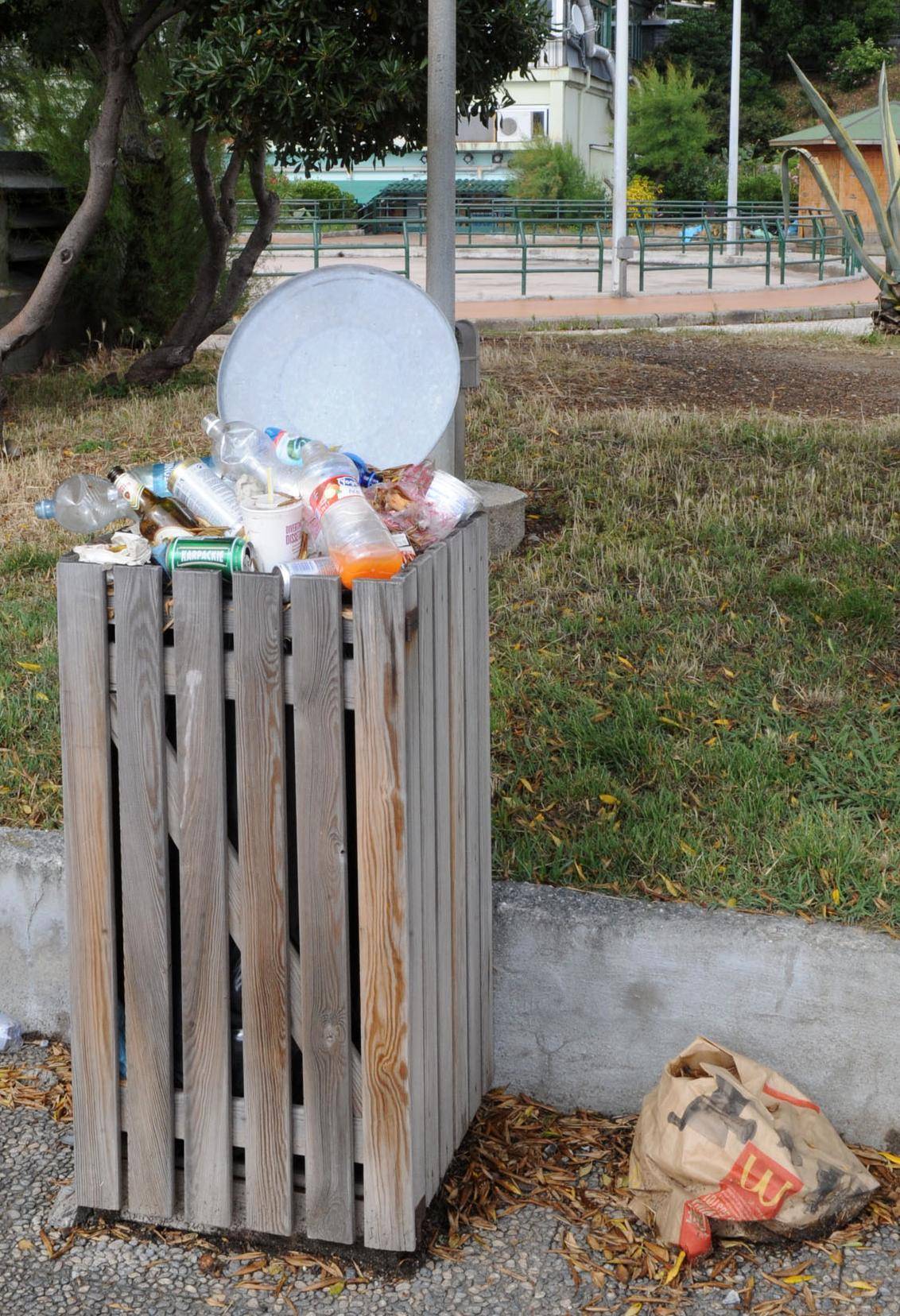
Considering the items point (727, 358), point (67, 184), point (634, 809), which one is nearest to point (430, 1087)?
point (634, 809)

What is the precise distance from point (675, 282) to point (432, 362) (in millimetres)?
20211

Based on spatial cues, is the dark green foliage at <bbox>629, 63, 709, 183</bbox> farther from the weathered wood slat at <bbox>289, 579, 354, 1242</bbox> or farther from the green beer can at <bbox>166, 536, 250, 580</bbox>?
the weathered wood slat at <bbox>289, 579, 354, 1242</bbox>

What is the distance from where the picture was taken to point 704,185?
4081cm

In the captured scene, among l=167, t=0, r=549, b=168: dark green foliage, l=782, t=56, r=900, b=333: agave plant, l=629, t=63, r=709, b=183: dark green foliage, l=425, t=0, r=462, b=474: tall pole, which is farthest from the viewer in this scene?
l=629, t=63, r=709, b=183: dark green foliage

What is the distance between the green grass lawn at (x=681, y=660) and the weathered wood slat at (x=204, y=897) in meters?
0.90

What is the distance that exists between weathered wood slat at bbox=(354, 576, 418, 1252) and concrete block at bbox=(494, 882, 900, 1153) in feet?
2.02

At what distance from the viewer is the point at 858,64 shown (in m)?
51.2

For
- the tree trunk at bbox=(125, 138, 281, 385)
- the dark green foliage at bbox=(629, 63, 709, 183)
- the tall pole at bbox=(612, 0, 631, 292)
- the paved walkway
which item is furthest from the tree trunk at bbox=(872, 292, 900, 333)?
the dark green foliage at bbox=(629, 63, 709, 183)

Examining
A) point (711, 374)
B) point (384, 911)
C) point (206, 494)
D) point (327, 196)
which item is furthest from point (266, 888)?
point (327, 196)

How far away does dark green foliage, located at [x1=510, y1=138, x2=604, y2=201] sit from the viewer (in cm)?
3678

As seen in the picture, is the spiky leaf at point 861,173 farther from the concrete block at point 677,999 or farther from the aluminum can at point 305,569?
the aluminum can at point 305,569

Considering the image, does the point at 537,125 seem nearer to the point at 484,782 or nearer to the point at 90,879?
the point at 484,782

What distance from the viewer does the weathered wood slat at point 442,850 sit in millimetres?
2506

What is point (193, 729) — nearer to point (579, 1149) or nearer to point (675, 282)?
point (579, 1149)
